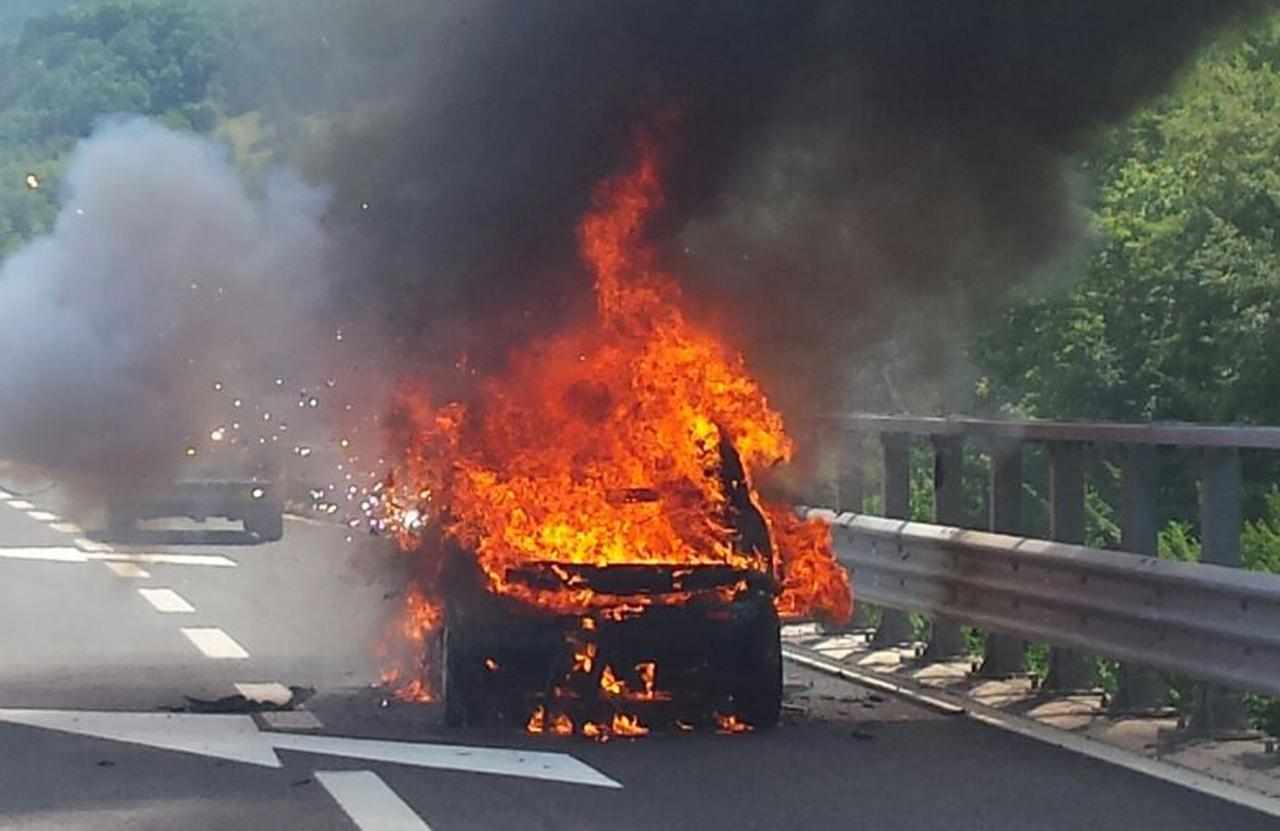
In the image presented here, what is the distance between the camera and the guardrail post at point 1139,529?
1138 cm

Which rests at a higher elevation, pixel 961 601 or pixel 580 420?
pixel 580 420

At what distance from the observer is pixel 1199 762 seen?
994cm

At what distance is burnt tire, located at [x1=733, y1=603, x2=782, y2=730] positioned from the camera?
10.5 metres

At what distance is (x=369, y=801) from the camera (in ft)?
28.9

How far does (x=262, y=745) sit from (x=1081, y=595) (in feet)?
12.4

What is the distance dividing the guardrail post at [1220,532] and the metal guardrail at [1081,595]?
1.12 feet

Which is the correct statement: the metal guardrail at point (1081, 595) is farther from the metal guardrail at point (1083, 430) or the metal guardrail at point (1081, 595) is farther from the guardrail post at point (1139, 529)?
the metal guardrail at point (1083, 430)

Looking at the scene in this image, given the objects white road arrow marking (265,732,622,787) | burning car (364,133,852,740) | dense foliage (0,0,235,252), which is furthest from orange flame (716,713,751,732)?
dense foliage (0,0,235,252)

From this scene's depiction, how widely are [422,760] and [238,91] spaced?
12098 mm

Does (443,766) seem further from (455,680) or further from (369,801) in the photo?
(455,680)

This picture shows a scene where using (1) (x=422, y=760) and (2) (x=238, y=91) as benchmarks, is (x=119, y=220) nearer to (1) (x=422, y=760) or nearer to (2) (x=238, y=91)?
(2) (x=238, y=91)

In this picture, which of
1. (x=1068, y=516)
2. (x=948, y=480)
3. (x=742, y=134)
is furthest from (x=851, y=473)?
(x=1068, y=516)

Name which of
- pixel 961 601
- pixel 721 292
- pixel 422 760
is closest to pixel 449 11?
pixel 721 292

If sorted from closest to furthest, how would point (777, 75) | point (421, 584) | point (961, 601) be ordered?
point (421, 584)
point (961, 601)
point (777, 75)
